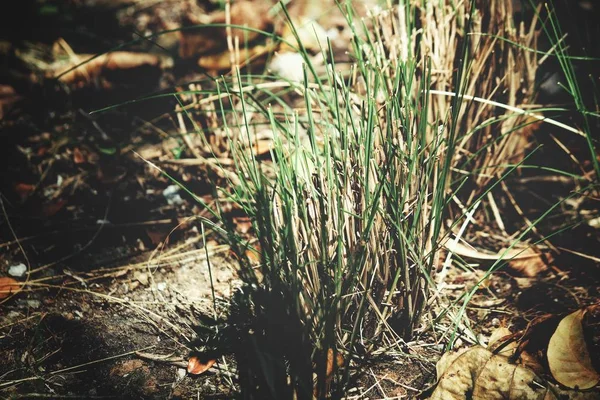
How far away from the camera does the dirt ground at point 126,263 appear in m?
0.89

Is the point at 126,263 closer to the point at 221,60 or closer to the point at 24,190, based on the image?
the point at 24,190

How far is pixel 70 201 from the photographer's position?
4.63 ft

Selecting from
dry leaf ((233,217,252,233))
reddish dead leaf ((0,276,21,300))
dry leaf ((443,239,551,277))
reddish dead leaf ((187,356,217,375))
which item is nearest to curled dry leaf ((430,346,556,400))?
dry leaf ((443,239,551,277))

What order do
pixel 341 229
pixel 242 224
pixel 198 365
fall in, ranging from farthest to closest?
pixel 242 224, pixel 198 365, pixel 341 229

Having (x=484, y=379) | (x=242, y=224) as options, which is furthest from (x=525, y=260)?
(x=242, y=224)

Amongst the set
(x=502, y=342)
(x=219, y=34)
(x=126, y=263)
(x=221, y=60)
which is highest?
(x=219, y=34)

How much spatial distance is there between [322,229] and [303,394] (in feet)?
1.16

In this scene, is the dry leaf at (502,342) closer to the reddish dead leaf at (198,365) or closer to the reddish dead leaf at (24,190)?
the reddish dead leaf at (198,365)

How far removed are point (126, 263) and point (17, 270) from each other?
309 mm

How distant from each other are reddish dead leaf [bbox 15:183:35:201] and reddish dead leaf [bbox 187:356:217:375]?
3.17ft

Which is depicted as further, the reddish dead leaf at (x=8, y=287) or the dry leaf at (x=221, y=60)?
the dry leaf at (x=221, y=60)

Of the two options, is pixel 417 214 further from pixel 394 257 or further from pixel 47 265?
pixel 47 265

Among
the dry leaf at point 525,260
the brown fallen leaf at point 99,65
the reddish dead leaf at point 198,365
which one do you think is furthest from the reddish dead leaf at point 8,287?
the dry leaf at point 525,260

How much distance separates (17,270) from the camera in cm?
116
